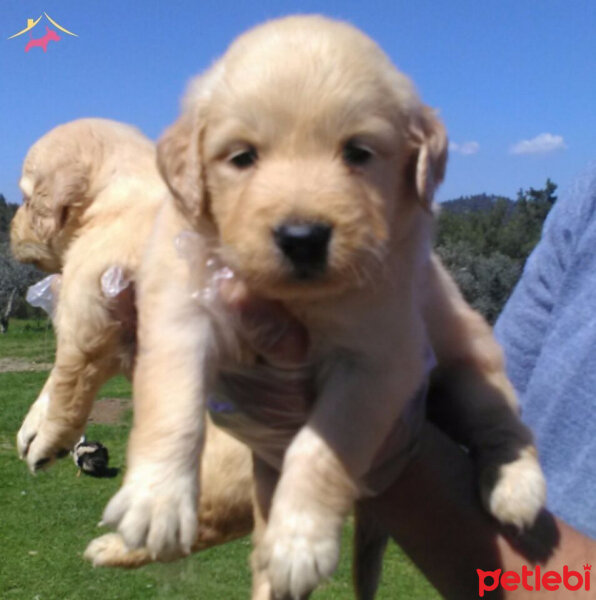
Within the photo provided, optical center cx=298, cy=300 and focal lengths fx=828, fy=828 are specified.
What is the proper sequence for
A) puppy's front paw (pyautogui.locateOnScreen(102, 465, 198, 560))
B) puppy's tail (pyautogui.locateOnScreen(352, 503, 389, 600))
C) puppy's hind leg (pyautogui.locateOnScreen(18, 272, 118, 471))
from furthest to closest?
1. puppy's hind leg (pyautogui.locateOnScreen(18, 272, 118, 471))
2. puppy's tail (pyautogui.locateOnScreen(352, 503, 389, 600))
3. puppy's front paw (pyautogui.locateOnScreen(102, 465, 198, 560))

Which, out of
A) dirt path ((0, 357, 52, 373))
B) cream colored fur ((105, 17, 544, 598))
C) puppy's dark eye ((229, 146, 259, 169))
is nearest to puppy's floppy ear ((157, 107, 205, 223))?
cream colored fur ((105, 17, 544, 598))

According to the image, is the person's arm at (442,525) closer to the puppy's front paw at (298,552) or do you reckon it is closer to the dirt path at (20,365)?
the puppy's front paw at (298,552)

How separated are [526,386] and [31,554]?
752 centimetres

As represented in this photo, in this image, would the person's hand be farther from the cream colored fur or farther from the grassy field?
the grassy field

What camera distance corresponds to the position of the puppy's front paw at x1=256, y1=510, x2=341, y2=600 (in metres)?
Answer: 2.18

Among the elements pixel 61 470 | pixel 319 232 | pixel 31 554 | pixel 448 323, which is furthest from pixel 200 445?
pixel 61 470

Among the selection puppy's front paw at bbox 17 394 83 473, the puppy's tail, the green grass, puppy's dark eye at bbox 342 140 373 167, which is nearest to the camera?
puppy's dark eye at bbox 342 140 373 167

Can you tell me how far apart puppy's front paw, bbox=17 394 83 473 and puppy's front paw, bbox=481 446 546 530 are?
6.01 ft

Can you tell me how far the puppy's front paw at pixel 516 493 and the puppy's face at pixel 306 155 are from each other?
2.86 feet

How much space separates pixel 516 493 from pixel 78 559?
757cm

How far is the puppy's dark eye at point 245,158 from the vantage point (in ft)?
7.47

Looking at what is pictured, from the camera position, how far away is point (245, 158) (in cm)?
230

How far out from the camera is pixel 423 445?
264 cm

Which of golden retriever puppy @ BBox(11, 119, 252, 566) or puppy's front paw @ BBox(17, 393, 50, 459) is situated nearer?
golden retriever puppy @ BBox(11, 119, 252, 566)
